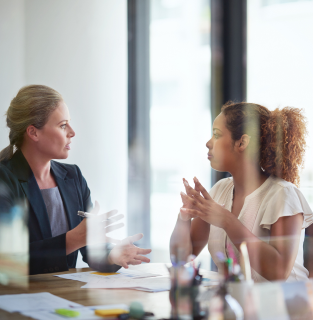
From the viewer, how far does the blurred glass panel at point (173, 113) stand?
2.63 m

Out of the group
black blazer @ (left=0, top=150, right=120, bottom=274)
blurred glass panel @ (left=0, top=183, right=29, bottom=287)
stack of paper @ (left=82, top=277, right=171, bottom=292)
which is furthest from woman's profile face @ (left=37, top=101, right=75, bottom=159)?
stack of paper @ (left=82, top=277, right=171, bottom=292)

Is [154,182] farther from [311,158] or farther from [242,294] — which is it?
[242,294]

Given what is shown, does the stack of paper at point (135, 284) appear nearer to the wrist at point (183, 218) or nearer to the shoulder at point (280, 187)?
the wrist at point (183, 218)

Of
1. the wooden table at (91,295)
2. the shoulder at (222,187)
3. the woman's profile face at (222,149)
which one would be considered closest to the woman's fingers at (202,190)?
the woman's profile face at (222,149)

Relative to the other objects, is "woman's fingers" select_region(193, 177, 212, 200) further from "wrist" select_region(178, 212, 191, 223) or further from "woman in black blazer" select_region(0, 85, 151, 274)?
"woman in black blazer" select_region(0, 85, 151, 274)

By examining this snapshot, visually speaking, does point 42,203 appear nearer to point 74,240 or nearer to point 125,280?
point 74,240

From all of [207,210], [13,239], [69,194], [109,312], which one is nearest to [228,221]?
[207,210]

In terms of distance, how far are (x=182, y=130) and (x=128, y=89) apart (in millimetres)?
465

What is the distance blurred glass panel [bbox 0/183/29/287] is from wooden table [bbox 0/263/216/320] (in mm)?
101

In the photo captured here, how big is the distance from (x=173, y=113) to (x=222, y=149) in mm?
1144

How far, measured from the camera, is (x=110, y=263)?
1.37 metres

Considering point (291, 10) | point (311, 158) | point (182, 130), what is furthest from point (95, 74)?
point (311, 158)

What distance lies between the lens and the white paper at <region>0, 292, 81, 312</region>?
90 centimetres

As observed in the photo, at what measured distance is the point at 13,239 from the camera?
1.61 m
